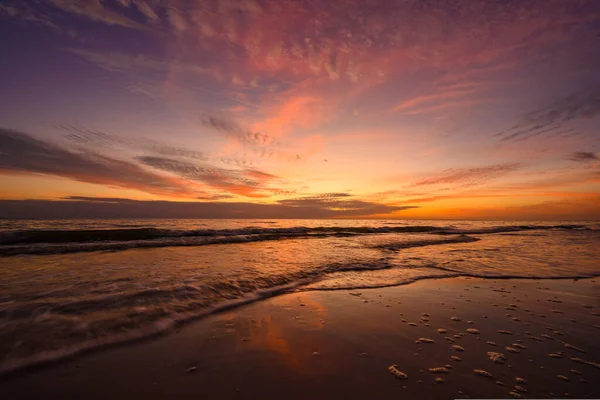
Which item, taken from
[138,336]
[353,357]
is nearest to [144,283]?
[138,336]

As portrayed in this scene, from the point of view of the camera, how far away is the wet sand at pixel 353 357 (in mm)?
3168

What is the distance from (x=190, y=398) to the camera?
3.01 metres

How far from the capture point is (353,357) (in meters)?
3.92

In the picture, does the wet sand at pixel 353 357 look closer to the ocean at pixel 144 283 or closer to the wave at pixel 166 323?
the wave at pixel 166 323

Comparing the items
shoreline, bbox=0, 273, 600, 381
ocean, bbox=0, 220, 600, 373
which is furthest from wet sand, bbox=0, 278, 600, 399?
ocean, bbox=0, 220, 600, 373

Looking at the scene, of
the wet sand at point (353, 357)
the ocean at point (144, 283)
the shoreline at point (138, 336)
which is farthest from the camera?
the ocean at point (144, 283)

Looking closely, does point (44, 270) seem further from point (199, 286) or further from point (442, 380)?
point (442, 380)

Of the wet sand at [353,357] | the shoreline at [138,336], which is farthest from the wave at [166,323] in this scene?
the wet sand at [353,357]

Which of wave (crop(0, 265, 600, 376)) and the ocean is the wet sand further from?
the ocean

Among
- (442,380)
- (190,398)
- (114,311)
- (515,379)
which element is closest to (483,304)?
(515,379)

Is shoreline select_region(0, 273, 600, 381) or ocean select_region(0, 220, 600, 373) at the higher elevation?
ocean select_region(0, 220, 600, 373)

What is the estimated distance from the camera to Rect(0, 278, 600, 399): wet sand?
10.4 ft

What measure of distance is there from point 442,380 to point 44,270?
12.6 m

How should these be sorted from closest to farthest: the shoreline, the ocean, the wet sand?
the wet sand
the shoreline
the ocean
